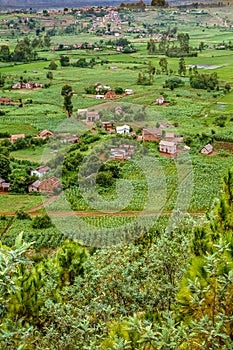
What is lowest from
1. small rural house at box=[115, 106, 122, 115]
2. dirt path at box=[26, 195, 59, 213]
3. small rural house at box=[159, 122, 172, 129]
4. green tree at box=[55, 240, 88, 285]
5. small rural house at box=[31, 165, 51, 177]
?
dirt path at box=[26, 195, 59, 213]

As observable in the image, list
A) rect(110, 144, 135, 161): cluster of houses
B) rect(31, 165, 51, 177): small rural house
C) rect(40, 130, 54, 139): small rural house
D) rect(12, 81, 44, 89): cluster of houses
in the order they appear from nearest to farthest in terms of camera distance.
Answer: rect(31, 165, 51, 177): small rural house < rect(110, 144, 135, 161): cluster of houses < rect(40, 130, 54, 139): small rural house < rect(12, 81, 44, 89): cluster of houses

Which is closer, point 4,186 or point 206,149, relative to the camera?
point 4,186

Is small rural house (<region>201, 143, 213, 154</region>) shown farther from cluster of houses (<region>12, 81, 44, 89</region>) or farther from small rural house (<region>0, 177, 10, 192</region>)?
cluster of houses (<region>12, 81, 44, 89</region>)

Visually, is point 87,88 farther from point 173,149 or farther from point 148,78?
point 173,149

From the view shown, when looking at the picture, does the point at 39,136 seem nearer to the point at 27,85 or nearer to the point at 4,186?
the point at 4,186

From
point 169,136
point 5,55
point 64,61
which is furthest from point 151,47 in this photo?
point 169,136

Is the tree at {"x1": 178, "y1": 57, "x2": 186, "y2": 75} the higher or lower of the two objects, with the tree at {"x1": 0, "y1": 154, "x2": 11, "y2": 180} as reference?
higher

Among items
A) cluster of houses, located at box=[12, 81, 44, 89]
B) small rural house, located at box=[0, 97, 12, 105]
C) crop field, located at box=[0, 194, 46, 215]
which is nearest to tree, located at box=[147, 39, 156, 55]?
cluster of houses, located at box=[12, 81, 44, 89]

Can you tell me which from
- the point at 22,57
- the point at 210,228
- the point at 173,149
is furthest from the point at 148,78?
the point at 210,228
